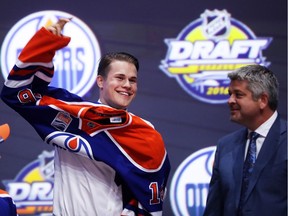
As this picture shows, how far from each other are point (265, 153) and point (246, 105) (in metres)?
0.17

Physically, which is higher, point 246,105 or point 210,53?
point 210,53

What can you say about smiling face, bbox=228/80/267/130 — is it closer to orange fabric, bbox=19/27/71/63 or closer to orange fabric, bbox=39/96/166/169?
orange fabric, bbox=39/96/166/169

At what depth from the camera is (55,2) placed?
9.27 feet

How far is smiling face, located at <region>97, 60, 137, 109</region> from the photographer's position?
1.91 m

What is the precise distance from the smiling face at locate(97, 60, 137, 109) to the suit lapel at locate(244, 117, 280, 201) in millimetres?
435

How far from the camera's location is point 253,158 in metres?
1.94

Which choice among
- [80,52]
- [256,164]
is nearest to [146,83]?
[80,52]

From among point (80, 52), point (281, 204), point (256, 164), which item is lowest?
point (281, 204)

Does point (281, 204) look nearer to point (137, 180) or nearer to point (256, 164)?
point (256, 164)

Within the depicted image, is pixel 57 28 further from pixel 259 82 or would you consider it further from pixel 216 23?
pixel 216 23

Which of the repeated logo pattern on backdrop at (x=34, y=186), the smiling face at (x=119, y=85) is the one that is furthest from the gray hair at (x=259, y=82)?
the repeated logo pattern on backdrop at (x=34, y=186)

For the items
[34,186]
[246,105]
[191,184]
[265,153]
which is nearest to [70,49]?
[34,186]

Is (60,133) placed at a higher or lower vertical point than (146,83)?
lower

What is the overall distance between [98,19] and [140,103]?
432 millimetres
